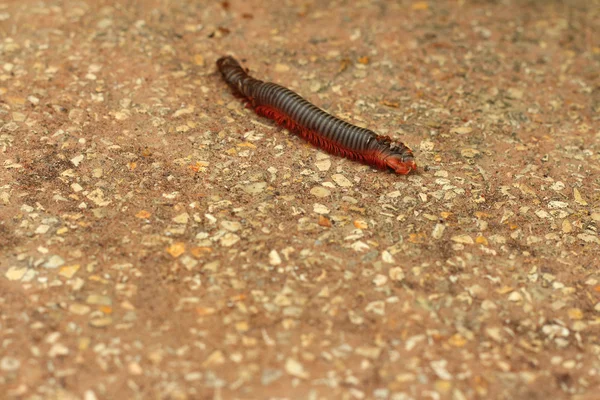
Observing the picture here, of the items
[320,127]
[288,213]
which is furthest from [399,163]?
[288,213]

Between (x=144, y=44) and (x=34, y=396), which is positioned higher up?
(x=144, y=44)

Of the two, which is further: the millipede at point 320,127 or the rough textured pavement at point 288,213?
the millipede at point 320,127

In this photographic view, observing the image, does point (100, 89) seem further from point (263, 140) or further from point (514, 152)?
point (514, 152)

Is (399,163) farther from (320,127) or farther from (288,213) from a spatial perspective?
(288,213)

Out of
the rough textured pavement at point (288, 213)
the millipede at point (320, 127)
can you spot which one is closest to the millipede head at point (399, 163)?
the millipede at point (320, 127)

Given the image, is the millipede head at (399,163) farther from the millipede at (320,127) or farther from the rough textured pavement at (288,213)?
the rough textured pavement at (288,213)

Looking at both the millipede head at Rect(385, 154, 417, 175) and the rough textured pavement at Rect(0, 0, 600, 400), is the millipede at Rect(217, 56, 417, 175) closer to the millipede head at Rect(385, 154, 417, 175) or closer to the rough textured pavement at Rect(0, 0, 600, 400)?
the millipede head at Rect(385, 154, 417, 175)

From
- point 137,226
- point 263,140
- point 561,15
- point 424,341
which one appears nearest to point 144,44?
point 263,140

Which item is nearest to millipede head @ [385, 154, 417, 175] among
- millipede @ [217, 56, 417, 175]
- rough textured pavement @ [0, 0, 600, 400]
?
millipede @ [217, 56, 417, 175]
